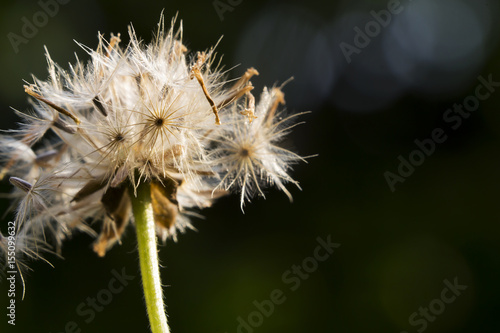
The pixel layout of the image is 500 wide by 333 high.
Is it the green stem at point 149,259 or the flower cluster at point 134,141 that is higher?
the flower cluster at point 134,141

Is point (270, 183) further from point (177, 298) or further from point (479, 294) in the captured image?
point (479, 294)

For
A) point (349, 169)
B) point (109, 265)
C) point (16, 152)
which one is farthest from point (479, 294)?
point (16, 152)

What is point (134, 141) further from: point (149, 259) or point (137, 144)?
point (149, 259)

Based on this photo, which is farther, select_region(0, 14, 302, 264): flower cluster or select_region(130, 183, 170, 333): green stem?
select_region(0, 14, 302, 264): flower cluster

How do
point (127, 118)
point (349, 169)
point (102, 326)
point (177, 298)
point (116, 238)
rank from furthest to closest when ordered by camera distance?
point (349, 169) < point (177, 298) < point (102, 326) < point (116, 238) < point (127, 118)

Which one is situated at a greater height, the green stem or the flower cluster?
the flower cluster

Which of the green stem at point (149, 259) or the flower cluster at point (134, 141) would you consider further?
the flower cluster at point (134, 141)
